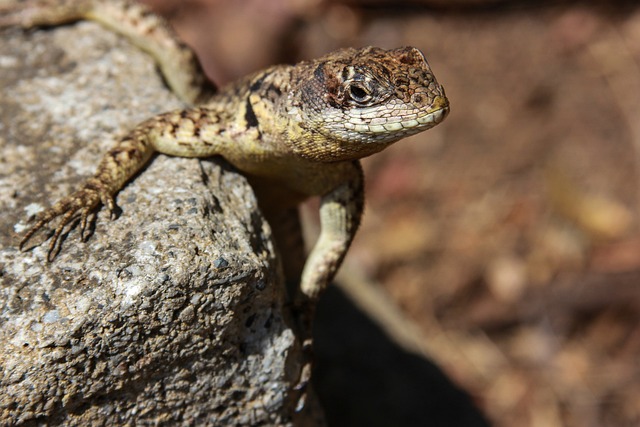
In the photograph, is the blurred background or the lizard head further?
the blurred background

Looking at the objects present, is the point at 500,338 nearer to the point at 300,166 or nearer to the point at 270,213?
the point at 270,213

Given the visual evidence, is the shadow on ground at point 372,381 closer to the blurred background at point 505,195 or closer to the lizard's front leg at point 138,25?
the blurred background at point 505,195

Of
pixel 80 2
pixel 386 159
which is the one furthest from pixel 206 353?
pixel 386 159

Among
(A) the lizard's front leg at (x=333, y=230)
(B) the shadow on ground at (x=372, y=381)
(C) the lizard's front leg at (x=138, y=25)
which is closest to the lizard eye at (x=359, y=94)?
(A) the lizard's front leg at (x=333, y=230)

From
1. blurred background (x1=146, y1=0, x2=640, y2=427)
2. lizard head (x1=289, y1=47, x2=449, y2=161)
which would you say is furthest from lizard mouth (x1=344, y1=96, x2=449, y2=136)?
blurred background (x1=146, y1=0, x2=640, y2=427)

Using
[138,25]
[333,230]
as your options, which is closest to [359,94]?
[333,230]

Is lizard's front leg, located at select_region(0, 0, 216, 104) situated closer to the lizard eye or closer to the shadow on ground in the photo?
the lizard eye
